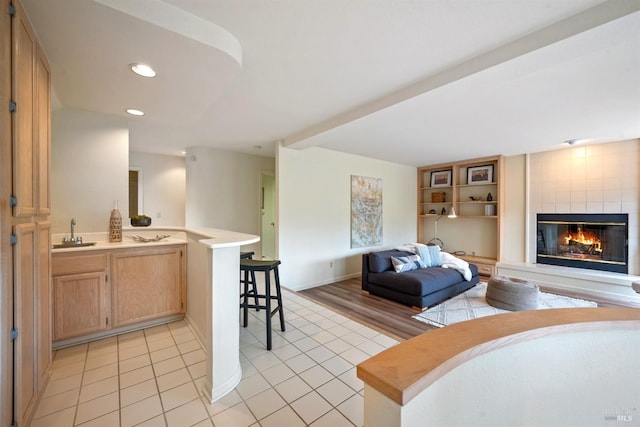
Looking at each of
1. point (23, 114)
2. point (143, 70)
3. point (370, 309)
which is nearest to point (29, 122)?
point (23, 114)

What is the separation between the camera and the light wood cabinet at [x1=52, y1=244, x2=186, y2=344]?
6.83 ft

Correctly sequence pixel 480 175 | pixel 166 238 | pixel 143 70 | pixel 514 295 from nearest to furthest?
pixel 143 70
pixel 166 238
pixel 514 295
pixel 480 175

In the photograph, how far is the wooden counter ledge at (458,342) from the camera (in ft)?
1.82

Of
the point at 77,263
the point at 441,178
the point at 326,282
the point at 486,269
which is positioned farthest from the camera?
the point at 441,178

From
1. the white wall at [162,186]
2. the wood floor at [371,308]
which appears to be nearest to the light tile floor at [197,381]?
the wood floor at [371,308]

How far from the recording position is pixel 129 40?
141 cm

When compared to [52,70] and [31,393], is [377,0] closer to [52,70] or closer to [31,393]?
[52,70]

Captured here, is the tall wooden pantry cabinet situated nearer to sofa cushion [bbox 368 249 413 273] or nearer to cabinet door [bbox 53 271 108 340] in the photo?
cabinet door [bbox 53 271 108 340]

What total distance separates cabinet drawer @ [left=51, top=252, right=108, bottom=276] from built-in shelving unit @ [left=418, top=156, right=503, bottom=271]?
18.9 ft

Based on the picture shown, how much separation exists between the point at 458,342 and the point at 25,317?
2.02 m

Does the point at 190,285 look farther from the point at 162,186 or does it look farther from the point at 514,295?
the point at 514,295

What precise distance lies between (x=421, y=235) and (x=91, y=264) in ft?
19.9

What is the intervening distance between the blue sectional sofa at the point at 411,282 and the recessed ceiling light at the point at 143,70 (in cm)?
340

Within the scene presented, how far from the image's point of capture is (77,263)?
212cm
